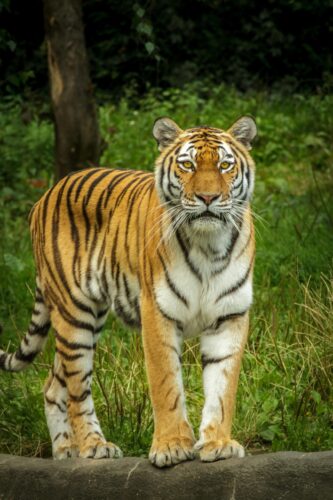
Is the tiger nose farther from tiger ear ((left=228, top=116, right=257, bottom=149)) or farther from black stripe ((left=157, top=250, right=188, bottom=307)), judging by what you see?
tiger ear ((left=228, top=116, right=257, bottom=149))

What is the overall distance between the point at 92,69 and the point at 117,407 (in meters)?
9.91

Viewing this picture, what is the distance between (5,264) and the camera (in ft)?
23.7

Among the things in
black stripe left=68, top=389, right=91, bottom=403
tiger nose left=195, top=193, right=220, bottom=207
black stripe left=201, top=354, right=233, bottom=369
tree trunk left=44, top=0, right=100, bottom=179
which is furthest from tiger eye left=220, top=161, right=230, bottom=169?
tree trunk left=44, top=0, right=100, bottom=179

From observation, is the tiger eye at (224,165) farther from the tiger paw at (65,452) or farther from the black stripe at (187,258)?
the tiger paw at (65,452)

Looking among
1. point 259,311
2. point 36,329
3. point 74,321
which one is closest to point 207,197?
point 74,321

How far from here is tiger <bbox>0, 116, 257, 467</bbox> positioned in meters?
4.17

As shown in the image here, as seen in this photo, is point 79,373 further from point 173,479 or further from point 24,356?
point 173,479

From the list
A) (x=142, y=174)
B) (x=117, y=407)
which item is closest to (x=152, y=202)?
(x=142, y=174)

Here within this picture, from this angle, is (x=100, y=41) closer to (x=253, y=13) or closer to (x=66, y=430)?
(x=253, y=13)

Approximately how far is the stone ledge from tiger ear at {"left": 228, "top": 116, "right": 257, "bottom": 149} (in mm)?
1348

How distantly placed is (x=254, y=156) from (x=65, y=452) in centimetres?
616

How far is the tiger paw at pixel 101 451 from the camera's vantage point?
15.4 feet

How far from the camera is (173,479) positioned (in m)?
4.15

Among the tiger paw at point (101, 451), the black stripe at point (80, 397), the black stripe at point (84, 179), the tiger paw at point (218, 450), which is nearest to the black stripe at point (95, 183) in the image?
the black stripe at point (84, 179)
